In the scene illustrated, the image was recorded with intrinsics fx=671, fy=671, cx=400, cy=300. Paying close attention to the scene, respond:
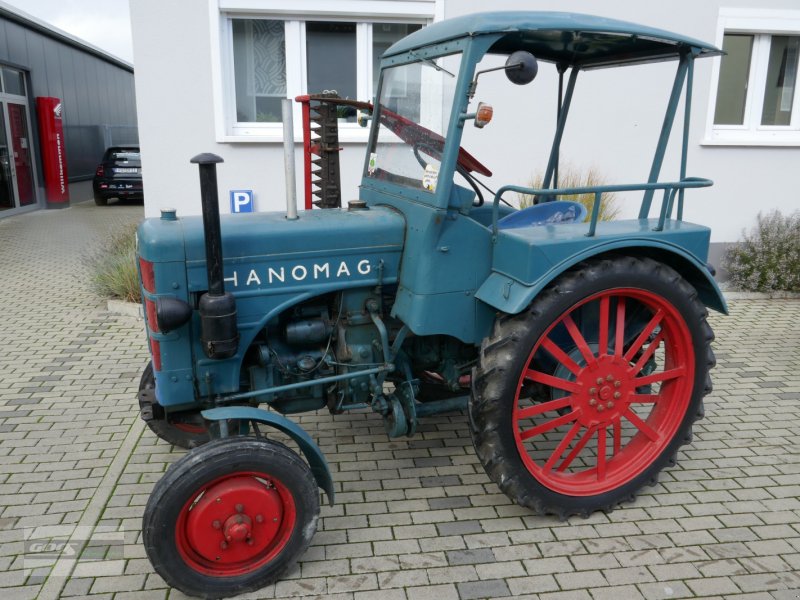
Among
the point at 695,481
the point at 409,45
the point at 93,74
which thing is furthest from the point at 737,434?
the point at 93,74

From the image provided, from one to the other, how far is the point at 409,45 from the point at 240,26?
4.17 meters

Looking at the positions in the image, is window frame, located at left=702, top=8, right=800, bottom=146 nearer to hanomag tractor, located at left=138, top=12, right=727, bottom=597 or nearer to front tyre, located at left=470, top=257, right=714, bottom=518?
hanomag tractor, located at left=138, top=12, right=727, bottom=597

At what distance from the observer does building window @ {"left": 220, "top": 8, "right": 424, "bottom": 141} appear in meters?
6.67

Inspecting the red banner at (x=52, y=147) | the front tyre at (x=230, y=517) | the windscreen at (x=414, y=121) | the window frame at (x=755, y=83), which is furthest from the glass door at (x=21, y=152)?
the front tyre at (x=230, y=517)

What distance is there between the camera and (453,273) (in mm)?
2898

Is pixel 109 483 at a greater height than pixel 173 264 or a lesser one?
lesser

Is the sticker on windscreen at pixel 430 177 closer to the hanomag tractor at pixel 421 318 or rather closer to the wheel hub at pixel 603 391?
the hanomag tractor at pixel 421 318

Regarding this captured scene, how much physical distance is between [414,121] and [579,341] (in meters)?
1.26

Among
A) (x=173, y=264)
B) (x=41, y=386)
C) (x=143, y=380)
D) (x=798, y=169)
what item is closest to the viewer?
(x=173, y=264)

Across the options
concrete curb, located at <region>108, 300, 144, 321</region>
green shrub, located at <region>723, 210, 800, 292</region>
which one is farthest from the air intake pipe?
green shrub, located at <region>723, 210, 800, 292</region>

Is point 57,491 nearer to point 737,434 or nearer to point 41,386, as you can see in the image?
point 41,386

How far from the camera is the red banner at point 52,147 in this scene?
1395cm

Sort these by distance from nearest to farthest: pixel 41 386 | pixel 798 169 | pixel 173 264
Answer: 1. pixel 173 264
2. pixel 41 386
3. pixel 798 169

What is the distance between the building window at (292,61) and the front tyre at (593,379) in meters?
4.26
